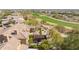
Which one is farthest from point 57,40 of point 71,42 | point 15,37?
point 15,37

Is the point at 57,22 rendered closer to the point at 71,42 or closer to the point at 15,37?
the point at 71,42

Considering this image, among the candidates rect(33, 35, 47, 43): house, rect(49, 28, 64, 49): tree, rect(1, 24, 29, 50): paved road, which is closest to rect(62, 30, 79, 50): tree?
rect(49, 28, 64, 49): tree

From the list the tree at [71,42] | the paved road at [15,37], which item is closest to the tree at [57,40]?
the tree at [71,42]

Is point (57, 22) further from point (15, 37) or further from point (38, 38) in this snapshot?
point (15, 37)

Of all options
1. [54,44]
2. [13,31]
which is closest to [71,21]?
[54,44]

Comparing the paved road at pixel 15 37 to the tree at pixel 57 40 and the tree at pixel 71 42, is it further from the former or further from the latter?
the tree at pixel 71 42

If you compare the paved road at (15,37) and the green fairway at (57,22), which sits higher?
the green fairway at (57,22)

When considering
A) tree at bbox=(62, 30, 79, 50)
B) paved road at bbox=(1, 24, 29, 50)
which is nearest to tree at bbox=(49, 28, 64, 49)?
tree at bbox=(62, 30, 79, 50)

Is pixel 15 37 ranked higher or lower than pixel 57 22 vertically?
lower

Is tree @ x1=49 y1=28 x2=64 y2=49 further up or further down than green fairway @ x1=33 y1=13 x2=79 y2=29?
further down

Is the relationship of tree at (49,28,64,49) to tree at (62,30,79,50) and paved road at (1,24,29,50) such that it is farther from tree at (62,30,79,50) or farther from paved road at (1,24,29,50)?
paved road at (1,24,29,50)

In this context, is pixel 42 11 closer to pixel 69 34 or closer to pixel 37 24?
pixel 37 24
